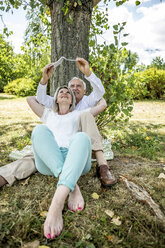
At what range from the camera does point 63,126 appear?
87.3 inches

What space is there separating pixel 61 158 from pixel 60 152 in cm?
9

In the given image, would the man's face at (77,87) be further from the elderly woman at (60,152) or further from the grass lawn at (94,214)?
the grass lawn at (94,214)

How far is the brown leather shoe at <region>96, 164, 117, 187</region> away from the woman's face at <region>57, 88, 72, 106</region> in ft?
2.94

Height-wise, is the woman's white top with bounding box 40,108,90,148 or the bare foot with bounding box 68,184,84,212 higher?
the woman's white top with bounding box 40,108,90,148

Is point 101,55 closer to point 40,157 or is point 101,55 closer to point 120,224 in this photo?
point 40,157

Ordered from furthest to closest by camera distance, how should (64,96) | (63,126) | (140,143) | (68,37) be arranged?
(140,143)
(68,37)
(64,96)
(63,126)

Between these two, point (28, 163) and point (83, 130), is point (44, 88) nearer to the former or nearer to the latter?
point (83, 130)

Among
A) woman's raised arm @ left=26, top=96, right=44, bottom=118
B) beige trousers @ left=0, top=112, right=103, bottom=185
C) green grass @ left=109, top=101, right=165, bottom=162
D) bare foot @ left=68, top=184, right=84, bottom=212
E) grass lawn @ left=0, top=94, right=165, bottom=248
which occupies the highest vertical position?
woman's raised arm @ left=26, top=96, right=44, bottom=118

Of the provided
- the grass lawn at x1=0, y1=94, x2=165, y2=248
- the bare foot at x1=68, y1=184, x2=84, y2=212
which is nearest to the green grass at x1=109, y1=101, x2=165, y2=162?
the grass lawn at x1=0, y1=94, x2=165, y2=248

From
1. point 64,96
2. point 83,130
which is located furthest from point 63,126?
point 64,96

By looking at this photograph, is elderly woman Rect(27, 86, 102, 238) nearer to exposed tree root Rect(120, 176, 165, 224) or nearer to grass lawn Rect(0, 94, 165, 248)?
grass lawn Rect(0, 94, 165, 248)

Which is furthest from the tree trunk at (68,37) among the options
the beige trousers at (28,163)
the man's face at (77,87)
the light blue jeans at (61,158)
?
the light blue jeans at (61,158)

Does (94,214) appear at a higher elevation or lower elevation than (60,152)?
lower

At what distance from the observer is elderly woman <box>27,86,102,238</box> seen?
1.48 metres
